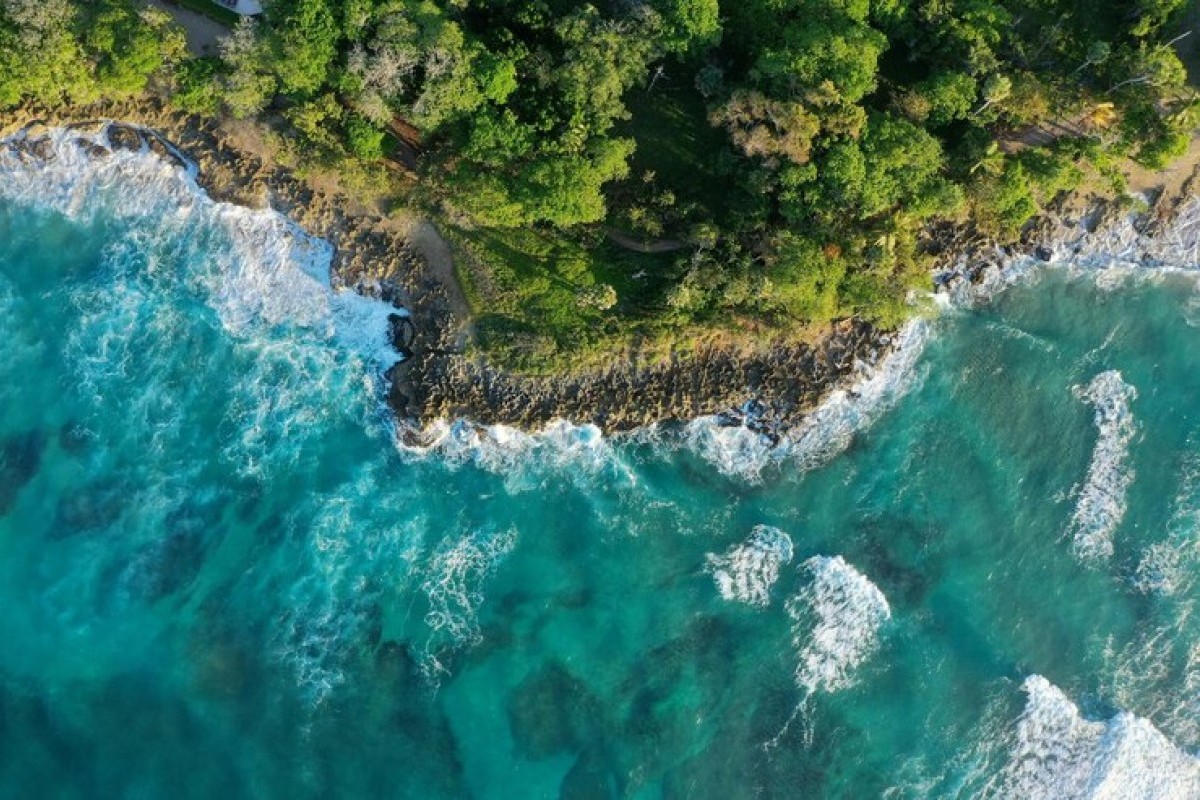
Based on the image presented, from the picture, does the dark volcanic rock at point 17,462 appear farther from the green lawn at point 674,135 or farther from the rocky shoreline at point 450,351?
the green lawn at point 674,135

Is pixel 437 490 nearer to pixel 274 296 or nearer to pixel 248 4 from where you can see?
pixel 274 296

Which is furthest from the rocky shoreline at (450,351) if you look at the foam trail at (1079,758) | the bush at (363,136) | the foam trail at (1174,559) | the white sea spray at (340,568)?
the foam trail at (1079,758)

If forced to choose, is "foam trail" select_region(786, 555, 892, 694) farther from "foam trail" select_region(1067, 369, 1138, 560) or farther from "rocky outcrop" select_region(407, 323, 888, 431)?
"foam trail" select_region(1067, 369, 1138, 560)

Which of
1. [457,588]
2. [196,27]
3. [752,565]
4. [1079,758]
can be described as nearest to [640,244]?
[752,565]

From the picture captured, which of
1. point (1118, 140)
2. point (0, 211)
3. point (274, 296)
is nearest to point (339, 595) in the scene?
point (274, 296)

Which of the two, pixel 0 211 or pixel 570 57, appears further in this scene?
Answer: pixel 0 211

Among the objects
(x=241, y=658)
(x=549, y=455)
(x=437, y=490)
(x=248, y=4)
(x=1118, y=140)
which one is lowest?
(x=241, y=658)

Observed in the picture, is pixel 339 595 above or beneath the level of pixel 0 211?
beneath

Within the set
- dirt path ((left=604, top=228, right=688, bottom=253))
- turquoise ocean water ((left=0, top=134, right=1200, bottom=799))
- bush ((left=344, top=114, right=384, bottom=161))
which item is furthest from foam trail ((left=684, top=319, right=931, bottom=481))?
bush ((left=344, top=114, right=384, bottom=161))
